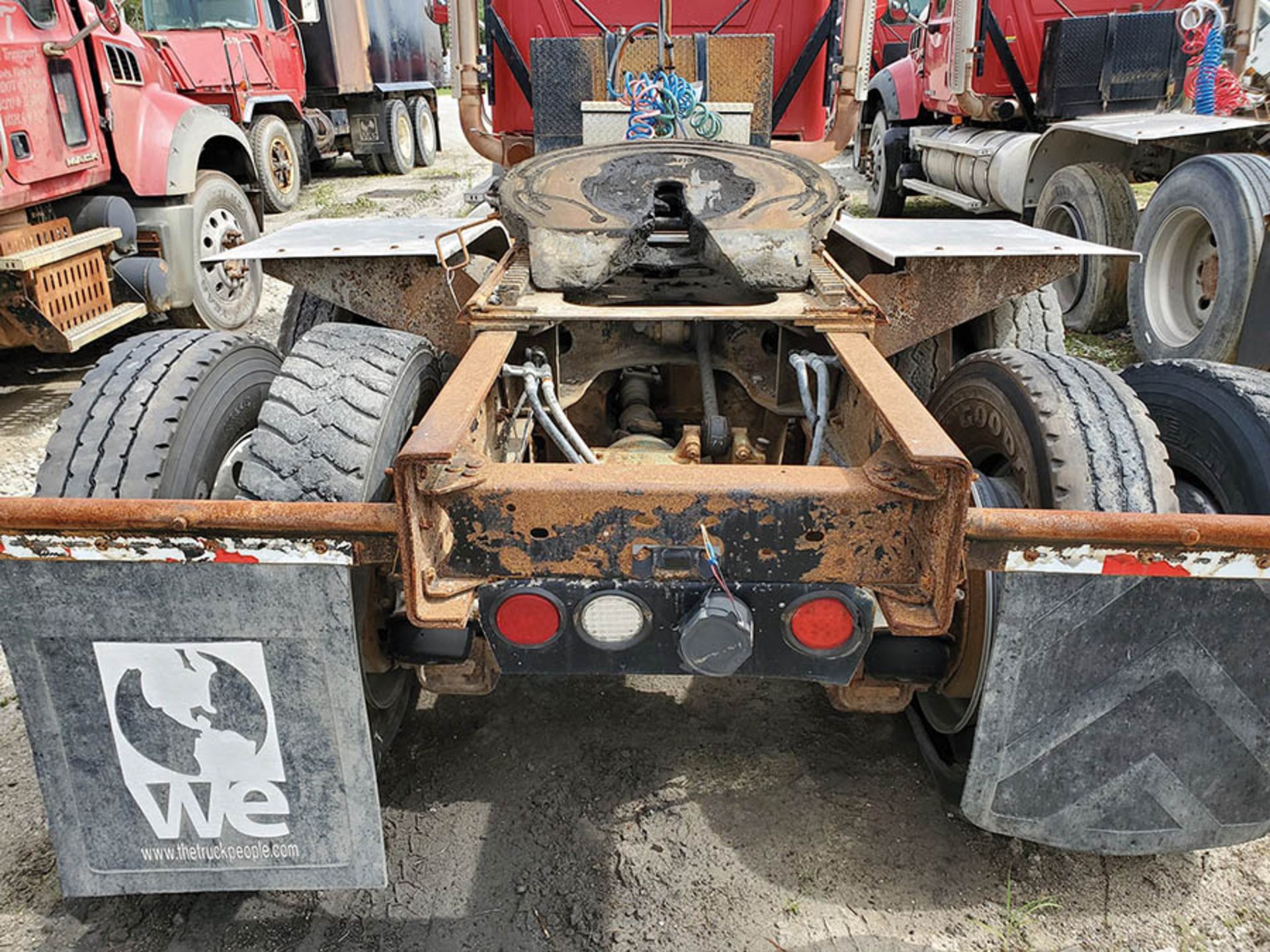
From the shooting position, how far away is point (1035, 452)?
2182 millimetres

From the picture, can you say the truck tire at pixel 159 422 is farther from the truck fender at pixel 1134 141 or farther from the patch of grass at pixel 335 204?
the patch of grass at pixel 335 204

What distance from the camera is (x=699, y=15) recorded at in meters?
4.74

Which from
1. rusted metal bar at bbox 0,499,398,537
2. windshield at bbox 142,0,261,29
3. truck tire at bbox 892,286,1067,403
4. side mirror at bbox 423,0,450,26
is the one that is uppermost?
windshield at bbox 142,0,261,29

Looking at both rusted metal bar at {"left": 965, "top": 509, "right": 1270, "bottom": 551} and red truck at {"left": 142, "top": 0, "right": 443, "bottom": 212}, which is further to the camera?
red truck at {"left": 142, "top": 0, "right": 443, "bottom": 212}

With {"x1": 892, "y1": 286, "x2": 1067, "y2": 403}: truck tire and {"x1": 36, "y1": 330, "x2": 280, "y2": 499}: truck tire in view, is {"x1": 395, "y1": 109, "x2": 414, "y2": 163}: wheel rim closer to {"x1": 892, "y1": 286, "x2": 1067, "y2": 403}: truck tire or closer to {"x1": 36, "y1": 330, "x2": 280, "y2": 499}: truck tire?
{"x1": 892, "y1": 286, "x2": 1067, "y2": 403}: truck tire

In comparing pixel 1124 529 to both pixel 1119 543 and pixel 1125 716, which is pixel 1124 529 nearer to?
pixel 1119 543

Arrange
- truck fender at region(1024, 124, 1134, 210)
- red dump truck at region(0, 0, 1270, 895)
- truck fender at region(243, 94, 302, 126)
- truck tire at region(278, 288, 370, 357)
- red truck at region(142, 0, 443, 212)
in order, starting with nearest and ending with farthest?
red dump truck at region(0, 0, 1270, 895), truck tire at region(278, 288, 370, 357), truck fender at region(1024, 124, 1134, 210), red truck at region(142, 0, 443, 212), truck fender at region(243, 94, 302, 126)

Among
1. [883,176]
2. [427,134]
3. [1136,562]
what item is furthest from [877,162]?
[1136,562]

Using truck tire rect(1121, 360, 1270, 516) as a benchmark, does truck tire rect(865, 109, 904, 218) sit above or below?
below

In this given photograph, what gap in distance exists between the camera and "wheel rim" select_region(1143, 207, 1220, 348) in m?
5.53

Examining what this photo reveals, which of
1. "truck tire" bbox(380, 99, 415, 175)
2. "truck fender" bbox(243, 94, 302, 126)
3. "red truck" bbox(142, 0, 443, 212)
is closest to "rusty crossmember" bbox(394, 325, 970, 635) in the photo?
"red truck" bbox(142, 0, 443, 212)

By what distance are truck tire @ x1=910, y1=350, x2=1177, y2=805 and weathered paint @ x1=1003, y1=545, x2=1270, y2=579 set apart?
230 millimetres

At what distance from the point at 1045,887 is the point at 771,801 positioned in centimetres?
68

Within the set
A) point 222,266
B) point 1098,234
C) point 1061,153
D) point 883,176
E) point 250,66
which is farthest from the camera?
point 883,176
